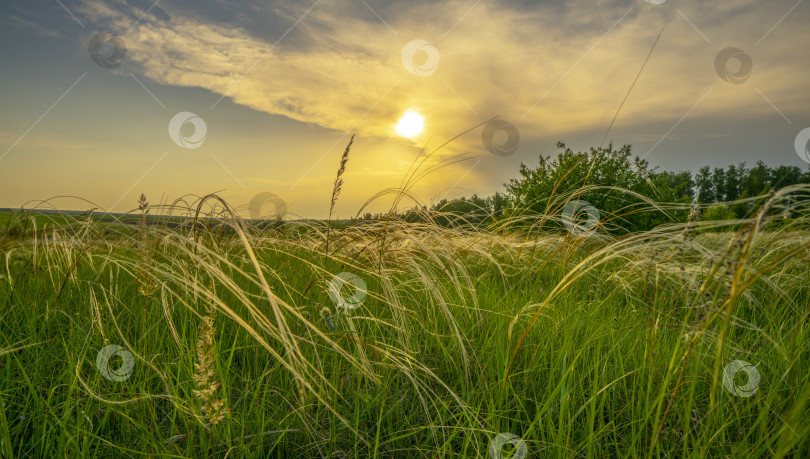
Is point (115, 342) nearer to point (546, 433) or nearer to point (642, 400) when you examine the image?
point (546, 433)

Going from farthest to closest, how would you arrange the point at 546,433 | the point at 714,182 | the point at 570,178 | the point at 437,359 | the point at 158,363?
the point at 714,182 → the point at 570,178 → the point at 437,359 → the point at 158,363 → the point at 546,433

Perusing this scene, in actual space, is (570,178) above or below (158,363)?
above

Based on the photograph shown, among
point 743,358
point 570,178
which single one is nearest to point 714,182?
point 570,178

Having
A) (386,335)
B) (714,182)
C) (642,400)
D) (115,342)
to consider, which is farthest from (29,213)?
(714,182)

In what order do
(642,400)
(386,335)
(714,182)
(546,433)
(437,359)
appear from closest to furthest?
(546,433) < (642,400) < (437,359) < (386,335) < (714,182)

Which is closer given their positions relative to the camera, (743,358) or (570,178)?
(743,358)

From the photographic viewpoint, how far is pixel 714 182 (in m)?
76.2

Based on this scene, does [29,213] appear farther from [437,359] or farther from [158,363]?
[437,359]

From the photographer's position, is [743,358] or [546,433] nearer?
[546,433]

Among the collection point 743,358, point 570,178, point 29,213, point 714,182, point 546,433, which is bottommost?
point 546,433

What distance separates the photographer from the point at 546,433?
170 centimetres

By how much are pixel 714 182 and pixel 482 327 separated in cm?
9303

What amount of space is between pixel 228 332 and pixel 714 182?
309 ft

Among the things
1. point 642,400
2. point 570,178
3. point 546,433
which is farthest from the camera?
point 570,178
